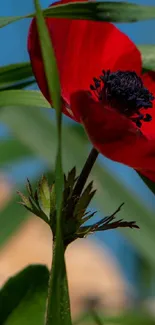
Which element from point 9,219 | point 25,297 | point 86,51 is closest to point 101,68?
point 86,51

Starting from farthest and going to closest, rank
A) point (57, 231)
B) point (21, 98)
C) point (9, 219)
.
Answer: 1. point (9, 219)
2. point (21, 98)
3. point (57, 231)

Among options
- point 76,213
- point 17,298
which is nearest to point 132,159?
point 76,213

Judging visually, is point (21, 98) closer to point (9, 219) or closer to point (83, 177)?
point (83, 177)

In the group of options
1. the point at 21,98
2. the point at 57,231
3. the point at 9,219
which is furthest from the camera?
the point at 9,219

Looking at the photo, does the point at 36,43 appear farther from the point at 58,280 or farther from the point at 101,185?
the point at 101,185

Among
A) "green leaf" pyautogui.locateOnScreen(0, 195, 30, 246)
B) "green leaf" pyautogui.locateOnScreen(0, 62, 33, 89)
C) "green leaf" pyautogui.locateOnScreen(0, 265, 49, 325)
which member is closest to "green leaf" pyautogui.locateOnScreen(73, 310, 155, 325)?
"green leaf" pyautogui.locateOnScreen(0, 265, 49, 325)

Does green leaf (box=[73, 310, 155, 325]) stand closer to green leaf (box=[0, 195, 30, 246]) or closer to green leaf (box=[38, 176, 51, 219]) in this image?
green leaf (box=[38, 176, 51, 219])

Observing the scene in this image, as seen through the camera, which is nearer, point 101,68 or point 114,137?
point 114,137
